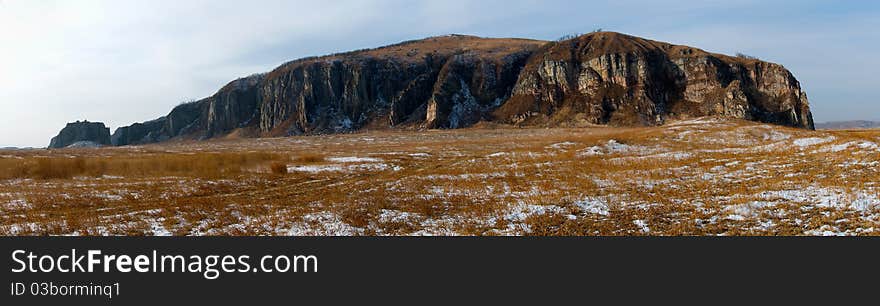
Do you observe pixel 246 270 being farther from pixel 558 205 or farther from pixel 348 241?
pixel 558 205

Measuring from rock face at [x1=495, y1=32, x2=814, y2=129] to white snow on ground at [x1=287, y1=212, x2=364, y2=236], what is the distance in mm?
Answer: 166984

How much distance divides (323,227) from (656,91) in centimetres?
19602

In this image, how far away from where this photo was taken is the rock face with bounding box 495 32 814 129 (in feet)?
530

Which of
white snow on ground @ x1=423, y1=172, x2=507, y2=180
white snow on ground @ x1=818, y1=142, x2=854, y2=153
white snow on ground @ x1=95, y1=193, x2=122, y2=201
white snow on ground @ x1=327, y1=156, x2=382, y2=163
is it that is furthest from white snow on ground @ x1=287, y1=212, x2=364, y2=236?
white snow on ground @ x1=818, y1=142, x2=854, y2=153

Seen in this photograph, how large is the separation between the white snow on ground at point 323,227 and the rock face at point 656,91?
16698 centimetres

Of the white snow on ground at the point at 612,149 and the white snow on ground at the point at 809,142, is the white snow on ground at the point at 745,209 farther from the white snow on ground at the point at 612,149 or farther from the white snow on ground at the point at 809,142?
the white snow on ground at the point at 612,149

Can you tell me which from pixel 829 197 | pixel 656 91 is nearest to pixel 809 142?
pixel 829 197

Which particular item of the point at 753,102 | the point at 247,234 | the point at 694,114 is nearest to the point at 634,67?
the point at 694,114

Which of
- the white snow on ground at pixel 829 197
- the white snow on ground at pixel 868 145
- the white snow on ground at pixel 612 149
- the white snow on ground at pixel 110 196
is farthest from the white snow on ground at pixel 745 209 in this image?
the white snow on ground at pixel 110 196

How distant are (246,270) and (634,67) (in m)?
206

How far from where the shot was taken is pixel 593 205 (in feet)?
54.1

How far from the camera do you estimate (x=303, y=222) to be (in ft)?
52.3

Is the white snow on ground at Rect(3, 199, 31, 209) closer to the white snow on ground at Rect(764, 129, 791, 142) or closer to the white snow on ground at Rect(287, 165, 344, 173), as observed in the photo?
the white snow on ground at Rect(287, 165, 344, 173)

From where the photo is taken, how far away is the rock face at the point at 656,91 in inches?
6363
